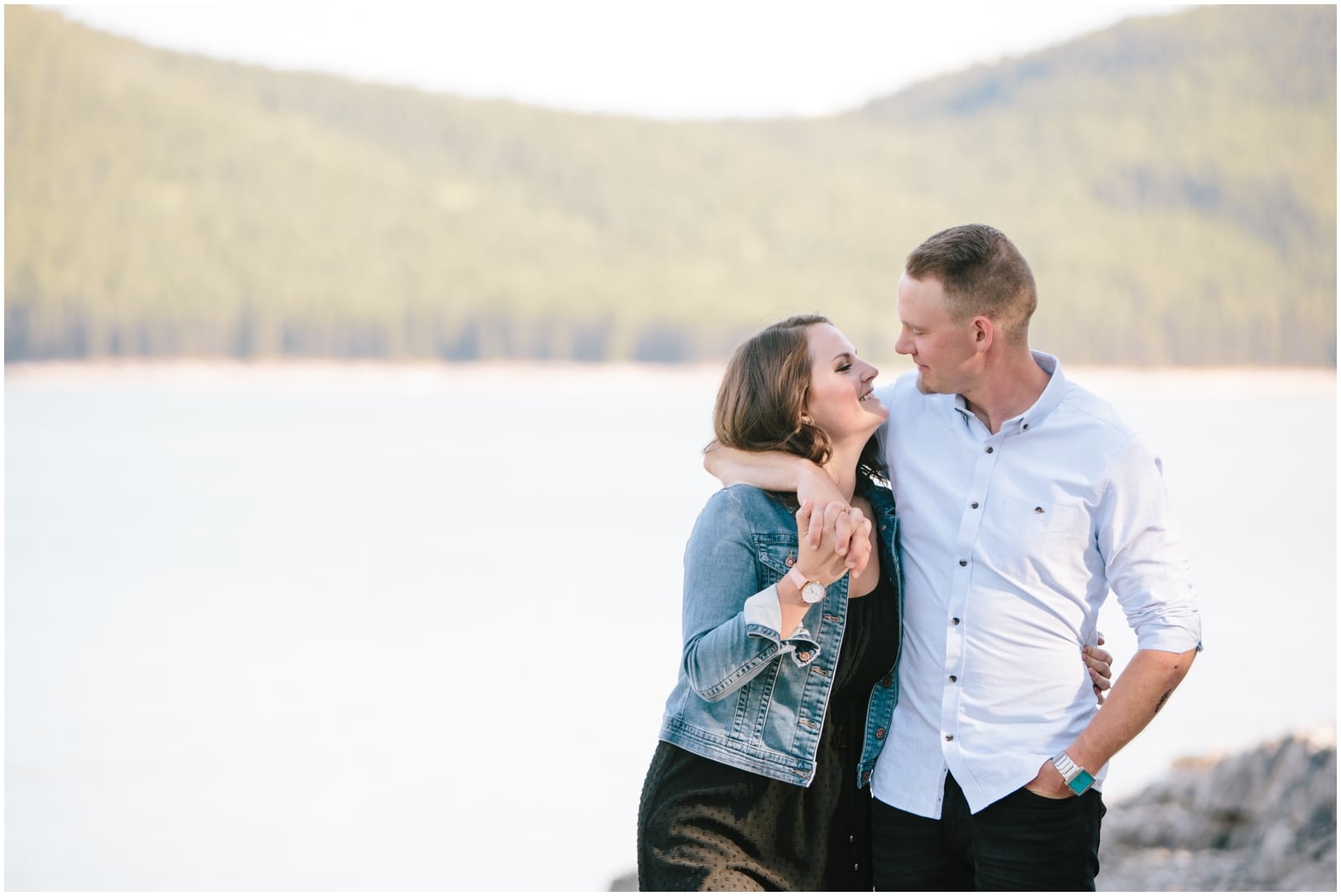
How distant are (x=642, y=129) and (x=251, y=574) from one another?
212 feet

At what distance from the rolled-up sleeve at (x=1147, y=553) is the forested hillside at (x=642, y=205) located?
5561 centimetres

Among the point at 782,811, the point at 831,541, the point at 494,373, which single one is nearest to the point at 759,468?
the point at 831,541

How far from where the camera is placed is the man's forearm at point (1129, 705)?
2.19 m

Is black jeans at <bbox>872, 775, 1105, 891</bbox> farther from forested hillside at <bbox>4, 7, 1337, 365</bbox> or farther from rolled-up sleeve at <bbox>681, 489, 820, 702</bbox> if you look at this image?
forested hillside at <bbox>4, 7, 1337, 365</bbox>

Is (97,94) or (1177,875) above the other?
(97,94)

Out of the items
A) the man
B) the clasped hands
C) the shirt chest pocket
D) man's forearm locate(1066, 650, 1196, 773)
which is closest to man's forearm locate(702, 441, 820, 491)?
the man

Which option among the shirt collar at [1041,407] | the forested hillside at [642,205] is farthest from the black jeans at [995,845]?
the forested hillside at [642,205]

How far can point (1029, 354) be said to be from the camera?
94.3 inches

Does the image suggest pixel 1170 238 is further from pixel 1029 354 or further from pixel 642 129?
pixel 1029 354

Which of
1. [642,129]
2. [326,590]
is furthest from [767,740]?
[642,129]

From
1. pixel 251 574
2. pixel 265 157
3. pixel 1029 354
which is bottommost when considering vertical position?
pixel 251 574

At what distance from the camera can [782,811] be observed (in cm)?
226

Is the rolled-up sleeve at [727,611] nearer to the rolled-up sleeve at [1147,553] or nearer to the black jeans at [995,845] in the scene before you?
the black jeans at [995,845]

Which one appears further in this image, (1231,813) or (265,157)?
(265,157)
